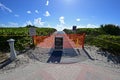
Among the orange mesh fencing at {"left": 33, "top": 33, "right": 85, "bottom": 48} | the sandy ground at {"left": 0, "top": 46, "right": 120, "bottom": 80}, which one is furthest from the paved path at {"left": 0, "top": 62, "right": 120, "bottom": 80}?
the orange mesh fencing at {"left": 33, "top": 33, "right": 85, "bottom": 48}

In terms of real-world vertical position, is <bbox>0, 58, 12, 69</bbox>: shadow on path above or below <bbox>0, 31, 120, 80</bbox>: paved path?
above

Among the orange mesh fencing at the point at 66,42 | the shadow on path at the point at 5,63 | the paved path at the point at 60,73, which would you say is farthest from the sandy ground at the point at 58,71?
the orange mesh fencing at the point at 66,42

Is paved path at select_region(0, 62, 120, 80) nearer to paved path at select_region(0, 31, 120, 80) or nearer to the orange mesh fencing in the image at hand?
paved path at select_region(0, 31, 120, 80)

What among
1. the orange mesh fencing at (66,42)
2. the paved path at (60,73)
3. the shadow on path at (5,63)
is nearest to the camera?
the paved path at (60,73)

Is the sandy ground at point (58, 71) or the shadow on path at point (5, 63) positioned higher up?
the shadow on path at point (5, 63)

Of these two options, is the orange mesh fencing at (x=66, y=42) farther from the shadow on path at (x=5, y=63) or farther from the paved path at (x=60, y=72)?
the paved path at (x=60, y=72)

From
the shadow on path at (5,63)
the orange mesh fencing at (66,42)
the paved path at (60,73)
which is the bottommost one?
the paved path at (60,73)

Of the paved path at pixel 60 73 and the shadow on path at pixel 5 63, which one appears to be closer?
the paved path at pixel 60 73

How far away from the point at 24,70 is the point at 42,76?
1.14 metres

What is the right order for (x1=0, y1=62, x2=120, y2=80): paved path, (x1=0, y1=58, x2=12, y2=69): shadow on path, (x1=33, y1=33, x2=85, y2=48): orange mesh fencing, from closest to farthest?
(x1=0, y1=62, x2=120, y2=80): paved path
(x1=0, y1=58, x2=12, y2=69): shadow on path
(x1=33, y1=33, x2=85, y2=48): orange mesh fencing

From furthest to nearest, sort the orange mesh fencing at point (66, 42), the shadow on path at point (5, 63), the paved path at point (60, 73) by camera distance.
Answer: the orange mesh fencing at point (66, 42)
the shadow on path at point (5, 63)
the paved path at point (60, 73)

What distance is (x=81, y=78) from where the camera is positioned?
232 inches

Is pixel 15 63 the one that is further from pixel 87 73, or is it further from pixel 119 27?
pixel 119 27

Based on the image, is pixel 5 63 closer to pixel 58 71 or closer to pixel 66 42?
pixel 58 71
